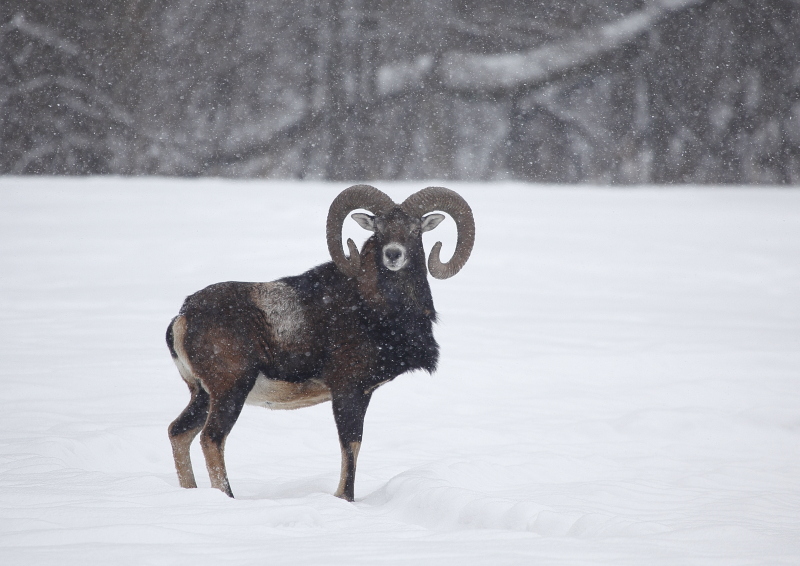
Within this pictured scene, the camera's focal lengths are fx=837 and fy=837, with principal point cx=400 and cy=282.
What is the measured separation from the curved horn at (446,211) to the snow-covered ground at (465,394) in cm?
151

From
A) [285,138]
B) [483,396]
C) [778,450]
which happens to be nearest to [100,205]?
[285,138]

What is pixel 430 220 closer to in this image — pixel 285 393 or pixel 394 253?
pixel 394 253

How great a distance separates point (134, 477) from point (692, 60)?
69.9 ft

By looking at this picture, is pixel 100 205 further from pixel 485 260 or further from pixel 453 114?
pixel 453 114

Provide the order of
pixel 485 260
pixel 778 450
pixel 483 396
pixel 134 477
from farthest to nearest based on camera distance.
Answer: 1. pixel 485 260
2. pixel 483 396
3. pixel 778 450
4. pixel 134 477

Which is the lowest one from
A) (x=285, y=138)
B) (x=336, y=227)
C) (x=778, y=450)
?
(x=778, y=450)

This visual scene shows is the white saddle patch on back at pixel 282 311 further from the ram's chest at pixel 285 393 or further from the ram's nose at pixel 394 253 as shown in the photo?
the ram's nose at pixel 394 253

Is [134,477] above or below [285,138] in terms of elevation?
below

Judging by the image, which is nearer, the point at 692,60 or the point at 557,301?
the point at 557,301

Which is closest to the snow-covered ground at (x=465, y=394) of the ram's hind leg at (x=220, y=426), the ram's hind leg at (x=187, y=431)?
the ram's hind leg at (x=220, y=426)

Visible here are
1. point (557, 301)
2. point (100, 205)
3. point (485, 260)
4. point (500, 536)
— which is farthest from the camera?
point (100, 205)

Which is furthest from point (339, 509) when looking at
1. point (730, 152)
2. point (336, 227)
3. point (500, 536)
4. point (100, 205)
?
point (730, 152)

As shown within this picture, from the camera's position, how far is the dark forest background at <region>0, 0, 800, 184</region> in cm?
2273

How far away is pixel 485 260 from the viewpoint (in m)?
16.4
